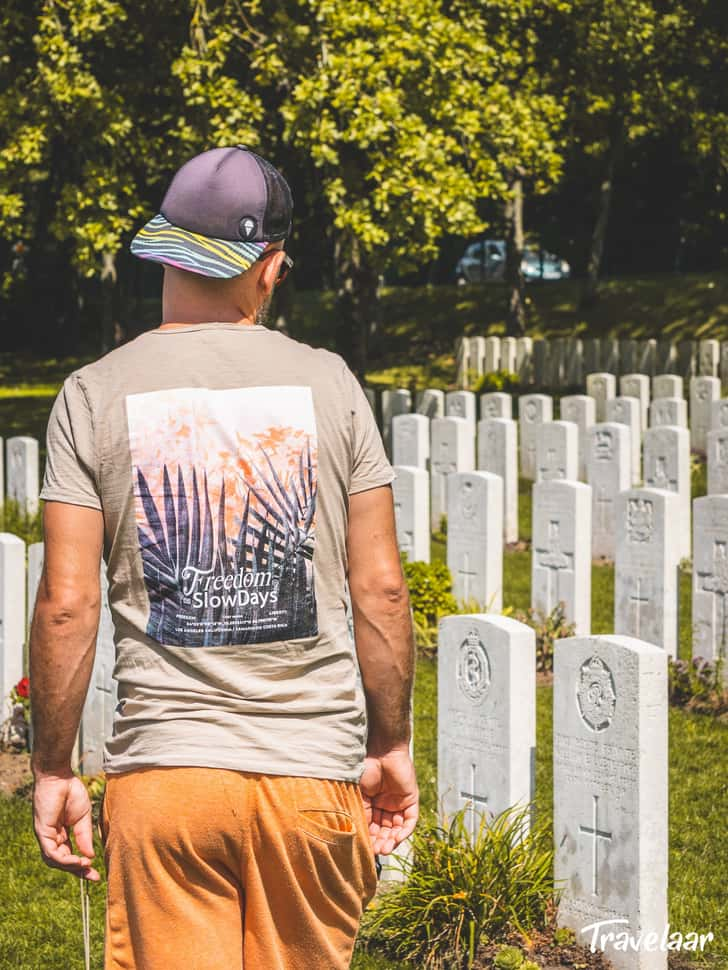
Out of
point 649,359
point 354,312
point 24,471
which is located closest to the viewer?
point 24,471

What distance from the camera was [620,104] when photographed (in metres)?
24.4

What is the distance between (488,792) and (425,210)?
9.56 meters

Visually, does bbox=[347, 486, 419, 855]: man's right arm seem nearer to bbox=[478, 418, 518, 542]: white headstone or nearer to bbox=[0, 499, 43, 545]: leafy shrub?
bbox=[0, 499, 43, 545]: leafy shrub

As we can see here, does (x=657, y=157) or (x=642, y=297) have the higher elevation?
(x=657, y=157)

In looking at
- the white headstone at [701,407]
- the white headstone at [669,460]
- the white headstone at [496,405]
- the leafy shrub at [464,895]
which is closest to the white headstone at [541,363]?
the white headstone at [701,407]

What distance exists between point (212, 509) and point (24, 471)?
9.46 metres

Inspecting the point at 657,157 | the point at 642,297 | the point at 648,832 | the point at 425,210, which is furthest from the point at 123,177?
the point at 657,157

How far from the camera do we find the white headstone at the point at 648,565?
7375 millimetres

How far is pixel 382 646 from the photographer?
261cm

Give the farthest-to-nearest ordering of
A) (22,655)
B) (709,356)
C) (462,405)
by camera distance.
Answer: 1. (709,356)
2. (462,405)
3. (22,655)

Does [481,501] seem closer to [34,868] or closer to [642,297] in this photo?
[34,868]

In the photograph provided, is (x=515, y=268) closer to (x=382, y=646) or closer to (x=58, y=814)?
(x=382, y=646)

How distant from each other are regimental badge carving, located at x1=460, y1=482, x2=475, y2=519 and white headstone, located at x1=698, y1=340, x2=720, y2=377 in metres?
12.5

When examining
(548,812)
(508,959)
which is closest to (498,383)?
(548,812)
